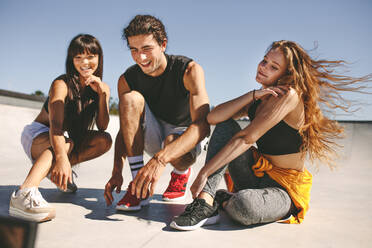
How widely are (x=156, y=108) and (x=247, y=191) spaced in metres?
1.17

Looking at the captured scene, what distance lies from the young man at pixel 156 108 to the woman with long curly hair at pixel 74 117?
23 cm

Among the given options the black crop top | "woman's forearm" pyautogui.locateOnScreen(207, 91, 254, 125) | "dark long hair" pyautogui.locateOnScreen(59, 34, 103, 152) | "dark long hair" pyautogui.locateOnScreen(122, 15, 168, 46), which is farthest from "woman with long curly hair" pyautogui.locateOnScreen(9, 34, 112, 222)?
the black crop top

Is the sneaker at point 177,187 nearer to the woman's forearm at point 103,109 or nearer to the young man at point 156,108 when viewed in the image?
the young man at point 156,108

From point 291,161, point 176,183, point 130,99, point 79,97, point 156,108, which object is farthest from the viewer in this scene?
point 156,108

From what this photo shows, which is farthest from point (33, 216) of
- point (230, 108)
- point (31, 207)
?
point (230, 108)

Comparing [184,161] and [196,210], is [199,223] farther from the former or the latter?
[184,161]

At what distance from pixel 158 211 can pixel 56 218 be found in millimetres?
663

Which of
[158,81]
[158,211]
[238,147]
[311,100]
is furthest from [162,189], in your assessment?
[311,100]

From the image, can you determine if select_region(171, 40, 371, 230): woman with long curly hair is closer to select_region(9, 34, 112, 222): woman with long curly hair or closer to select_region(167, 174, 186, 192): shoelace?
select_region(167, 174, 186, 192): shoelace

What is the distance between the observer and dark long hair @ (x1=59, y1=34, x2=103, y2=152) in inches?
89.1

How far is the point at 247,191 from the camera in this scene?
1757 mm

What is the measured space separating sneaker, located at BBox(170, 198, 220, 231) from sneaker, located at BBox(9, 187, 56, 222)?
2.44 ft

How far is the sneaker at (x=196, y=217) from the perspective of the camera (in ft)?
5.42

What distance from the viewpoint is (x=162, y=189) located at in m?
2.84
